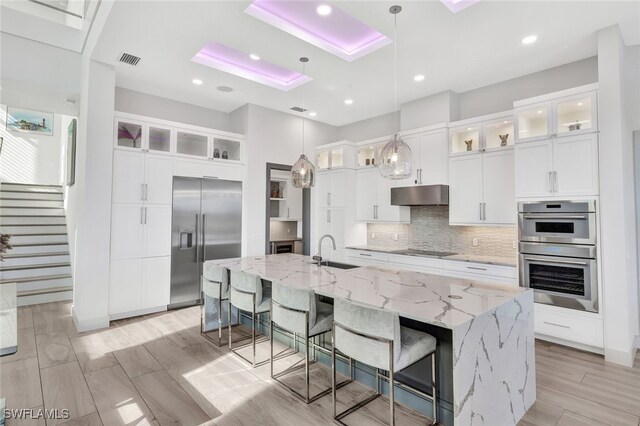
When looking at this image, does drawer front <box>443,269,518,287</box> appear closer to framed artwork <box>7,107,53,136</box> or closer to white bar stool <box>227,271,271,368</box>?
white bar stool <box>227,271,271,368</box>

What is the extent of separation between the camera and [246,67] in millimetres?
4297

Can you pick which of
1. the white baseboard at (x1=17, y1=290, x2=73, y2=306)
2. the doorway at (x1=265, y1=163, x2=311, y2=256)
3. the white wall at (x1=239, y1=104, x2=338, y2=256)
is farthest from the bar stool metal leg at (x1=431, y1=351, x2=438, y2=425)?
the white baseboard at (x1=17, y1=290, x2=73, y2=306)

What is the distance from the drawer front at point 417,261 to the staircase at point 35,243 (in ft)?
17.4

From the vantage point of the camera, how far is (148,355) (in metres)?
3.19

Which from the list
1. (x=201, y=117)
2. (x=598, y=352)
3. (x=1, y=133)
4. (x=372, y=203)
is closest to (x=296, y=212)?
(x=372, y=203)

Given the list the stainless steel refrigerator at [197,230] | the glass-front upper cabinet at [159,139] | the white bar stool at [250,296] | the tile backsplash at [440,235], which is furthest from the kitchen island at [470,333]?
the glass-front upper cabinet at [159,139]

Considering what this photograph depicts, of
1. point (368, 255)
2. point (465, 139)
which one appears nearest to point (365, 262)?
point (368, 255)

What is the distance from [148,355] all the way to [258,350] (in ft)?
3.55

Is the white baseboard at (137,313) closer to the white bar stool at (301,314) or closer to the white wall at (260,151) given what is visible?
the white wall at (260,151)

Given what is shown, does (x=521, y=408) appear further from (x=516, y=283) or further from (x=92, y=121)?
(x=92, y=121)

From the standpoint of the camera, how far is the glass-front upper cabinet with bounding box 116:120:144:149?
4.25 meters

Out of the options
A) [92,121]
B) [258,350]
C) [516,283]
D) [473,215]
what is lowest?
[258,350]

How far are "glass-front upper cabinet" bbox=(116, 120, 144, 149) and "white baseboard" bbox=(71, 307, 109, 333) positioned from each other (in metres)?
2.22

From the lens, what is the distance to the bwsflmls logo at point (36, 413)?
7.27 ft
